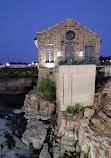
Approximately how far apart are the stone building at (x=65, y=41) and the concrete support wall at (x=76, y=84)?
263 inches

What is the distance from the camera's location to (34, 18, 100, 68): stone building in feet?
51.5

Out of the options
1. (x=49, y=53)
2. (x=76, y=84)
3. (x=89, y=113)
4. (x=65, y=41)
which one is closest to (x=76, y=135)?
(x=89, y=113)

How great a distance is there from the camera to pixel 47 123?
11477 millimetres

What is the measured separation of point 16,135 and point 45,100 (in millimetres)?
5179

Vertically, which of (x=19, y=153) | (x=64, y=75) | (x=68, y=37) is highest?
(x=68, y=37)

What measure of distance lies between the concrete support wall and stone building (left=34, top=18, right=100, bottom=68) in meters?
6.69

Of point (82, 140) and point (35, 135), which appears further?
point (35, 135)

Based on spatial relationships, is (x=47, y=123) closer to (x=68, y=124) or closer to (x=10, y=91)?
(x=68, y=124)

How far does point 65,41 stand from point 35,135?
13843 mm

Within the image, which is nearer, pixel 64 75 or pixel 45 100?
pixel 64 75

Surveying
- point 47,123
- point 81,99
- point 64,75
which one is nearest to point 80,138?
point 81,99

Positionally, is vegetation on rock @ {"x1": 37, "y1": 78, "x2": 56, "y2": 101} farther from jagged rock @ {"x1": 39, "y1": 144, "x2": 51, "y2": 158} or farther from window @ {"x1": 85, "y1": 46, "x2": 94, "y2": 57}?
window @ {"x1": 85, "y1": 46, "x2": 94, "y2": 57}

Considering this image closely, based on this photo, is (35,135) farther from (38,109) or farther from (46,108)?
(38,109)

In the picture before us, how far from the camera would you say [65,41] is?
15.9m
